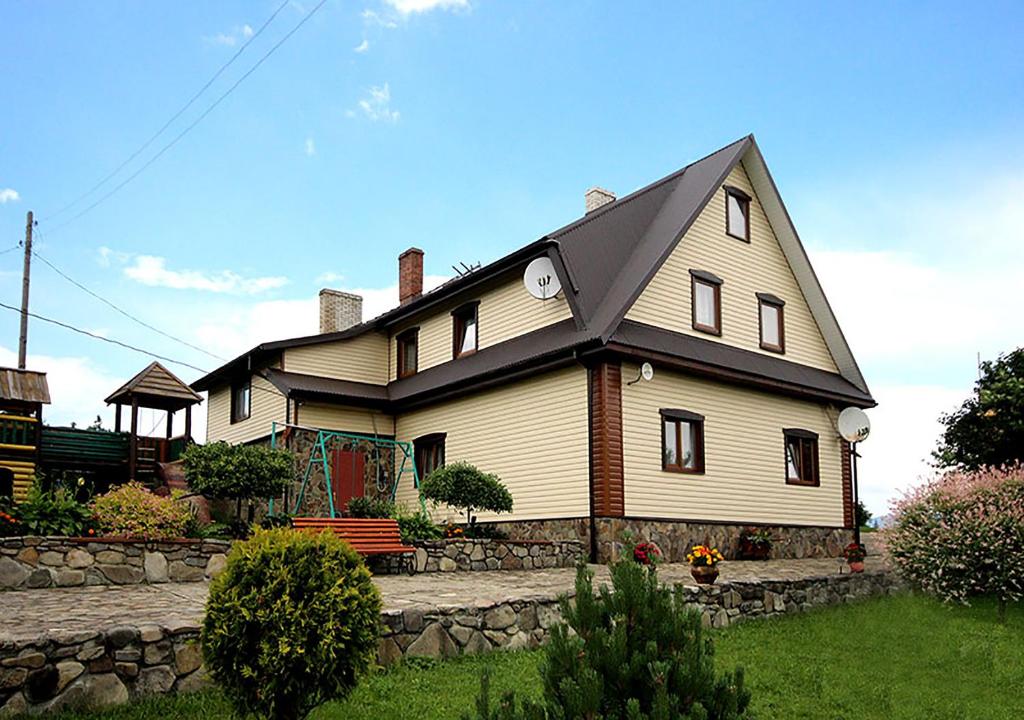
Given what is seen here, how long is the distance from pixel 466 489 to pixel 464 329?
5.20 metres

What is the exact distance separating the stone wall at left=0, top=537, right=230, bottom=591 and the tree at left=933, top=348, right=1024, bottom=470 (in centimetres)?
1436

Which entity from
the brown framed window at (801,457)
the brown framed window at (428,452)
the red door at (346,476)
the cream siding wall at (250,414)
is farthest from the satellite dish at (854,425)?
the cream siding wall at (250,414)

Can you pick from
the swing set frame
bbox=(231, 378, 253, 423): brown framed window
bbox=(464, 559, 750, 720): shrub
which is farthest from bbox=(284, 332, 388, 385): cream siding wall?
bbox=(464, 559, 750, 720): shrub

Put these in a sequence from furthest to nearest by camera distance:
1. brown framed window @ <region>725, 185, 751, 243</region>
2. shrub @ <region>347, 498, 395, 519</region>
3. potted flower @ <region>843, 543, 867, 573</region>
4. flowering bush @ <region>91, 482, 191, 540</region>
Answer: brown framed window @ <region>725, 185, 751, 243</region> → shrub @ <region>347, 498, 395, 519</region> → potted flower @ <region>843, 543, 867, 573</region> → flowering bush @ <region>91, 482, 191, 540</region>

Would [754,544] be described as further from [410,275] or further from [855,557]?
[410,275]

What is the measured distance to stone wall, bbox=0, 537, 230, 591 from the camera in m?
10.9

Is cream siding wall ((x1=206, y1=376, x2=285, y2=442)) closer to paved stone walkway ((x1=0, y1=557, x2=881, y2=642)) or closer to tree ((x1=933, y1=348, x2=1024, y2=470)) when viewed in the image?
paved stone walkway ((x1=0, y1=557, x2=881, y2=642))

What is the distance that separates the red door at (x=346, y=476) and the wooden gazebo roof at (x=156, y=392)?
4.92 m

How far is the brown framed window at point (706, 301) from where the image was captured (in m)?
17.8

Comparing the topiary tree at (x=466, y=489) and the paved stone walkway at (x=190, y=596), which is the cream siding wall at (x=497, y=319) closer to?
the topiary tree at (x=466, y=489)

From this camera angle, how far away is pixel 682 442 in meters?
16.8

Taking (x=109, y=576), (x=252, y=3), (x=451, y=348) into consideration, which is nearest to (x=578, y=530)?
(x=451, y=348)

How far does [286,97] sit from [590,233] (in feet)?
21.3

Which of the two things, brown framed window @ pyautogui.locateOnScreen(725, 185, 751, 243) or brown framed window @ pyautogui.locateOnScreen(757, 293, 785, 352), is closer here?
brown framed window @ pyautogui.locateOnScreen(725, 185, 751, 243)
